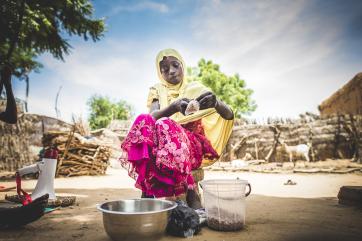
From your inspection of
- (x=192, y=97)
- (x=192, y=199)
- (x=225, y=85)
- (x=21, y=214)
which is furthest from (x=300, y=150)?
(x=225, y=85)

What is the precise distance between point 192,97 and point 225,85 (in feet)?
86.0

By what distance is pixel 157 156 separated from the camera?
77.7 inches

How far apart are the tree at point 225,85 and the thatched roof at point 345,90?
1227 centimetres

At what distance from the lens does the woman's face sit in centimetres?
274

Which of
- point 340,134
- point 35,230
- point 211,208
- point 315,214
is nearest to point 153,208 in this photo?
point 211,208

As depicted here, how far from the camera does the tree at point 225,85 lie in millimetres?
26938

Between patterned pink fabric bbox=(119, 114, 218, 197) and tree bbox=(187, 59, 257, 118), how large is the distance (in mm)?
24380

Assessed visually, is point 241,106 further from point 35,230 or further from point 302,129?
point 35,230

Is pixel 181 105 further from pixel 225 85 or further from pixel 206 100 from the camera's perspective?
pixel 225 85

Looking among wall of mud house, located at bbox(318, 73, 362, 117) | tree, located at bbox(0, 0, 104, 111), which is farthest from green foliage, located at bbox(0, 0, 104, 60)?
wall of mud house, located at bbox(318, 73, 362, 117)

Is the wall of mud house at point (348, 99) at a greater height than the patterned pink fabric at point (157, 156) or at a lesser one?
greater

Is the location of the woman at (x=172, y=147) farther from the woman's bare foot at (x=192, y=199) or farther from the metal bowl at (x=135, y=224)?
the metal bowl at (x=135, y=224)

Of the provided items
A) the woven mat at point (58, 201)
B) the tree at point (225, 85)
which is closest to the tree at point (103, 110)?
the tree at point (225, 85)

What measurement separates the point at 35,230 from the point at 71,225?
0.27 meters
